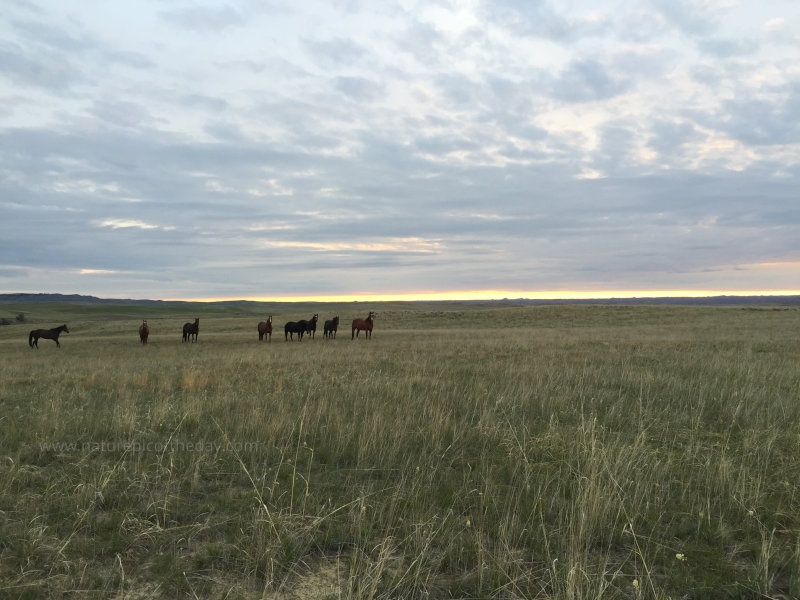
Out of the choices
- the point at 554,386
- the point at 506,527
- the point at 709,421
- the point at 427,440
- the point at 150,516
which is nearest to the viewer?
the point at 506,527

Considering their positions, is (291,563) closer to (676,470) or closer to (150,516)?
(150,516)

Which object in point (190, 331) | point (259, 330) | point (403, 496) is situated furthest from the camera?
point (259, 330)

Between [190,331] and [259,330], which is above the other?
[259,330]

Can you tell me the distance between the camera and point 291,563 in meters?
3.58

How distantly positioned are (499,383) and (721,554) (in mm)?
7179

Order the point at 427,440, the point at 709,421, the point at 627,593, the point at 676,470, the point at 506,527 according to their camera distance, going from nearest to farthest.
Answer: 1. the point at 627,593
2. the point at 506,527
3. the point at 676,470
4. the point at 427,440
5. the point at 709,421

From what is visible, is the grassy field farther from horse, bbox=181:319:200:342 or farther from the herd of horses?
horse, bbox=181:319:200:342

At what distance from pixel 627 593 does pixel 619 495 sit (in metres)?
1.47

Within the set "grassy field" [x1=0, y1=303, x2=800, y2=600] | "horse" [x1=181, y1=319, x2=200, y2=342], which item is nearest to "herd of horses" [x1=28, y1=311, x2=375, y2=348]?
"horse" [x1=181, y1=319, x2=200, y2=342]

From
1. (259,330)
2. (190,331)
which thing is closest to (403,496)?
(259,330)

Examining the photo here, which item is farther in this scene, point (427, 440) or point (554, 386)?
point (554, 386)

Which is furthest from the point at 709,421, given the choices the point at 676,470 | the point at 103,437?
the point at 103,437

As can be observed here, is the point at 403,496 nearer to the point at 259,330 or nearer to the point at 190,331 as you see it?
the point at 259,330

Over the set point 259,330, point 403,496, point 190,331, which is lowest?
point 190,331
